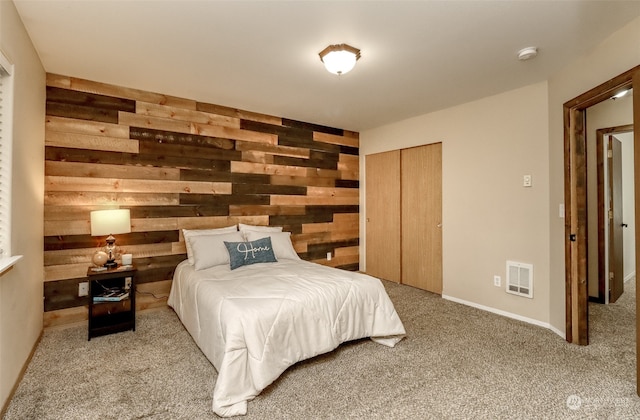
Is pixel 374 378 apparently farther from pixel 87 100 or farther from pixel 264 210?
pixel 87 100

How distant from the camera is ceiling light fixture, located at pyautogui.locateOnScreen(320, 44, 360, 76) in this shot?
235cm

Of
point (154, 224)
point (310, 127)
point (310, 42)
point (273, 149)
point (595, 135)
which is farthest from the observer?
point (310, 127)

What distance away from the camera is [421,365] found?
2.28 meters

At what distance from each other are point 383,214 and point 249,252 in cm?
230

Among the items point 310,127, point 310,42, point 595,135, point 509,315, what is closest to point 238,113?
point 310,127

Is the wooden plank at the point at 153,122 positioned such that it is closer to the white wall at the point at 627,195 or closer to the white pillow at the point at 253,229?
the white pillow at the point at 253,229

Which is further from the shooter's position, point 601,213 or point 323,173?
point 323,173

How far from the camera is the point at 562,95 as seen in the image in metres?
2.78

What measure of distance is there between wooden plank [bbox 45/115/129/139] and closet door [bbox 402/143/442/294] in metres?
3.46

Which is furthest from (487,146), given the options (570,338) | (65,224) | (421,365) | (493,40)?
(65,224)

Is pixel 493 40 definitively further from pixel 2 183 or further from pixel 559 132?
pixel 2 183

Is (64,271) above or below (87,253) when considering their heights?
below

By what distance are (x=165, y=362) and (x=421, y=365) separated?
6.15 ft

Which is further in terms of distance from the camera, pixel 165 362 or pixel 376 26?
pixel 165 362
